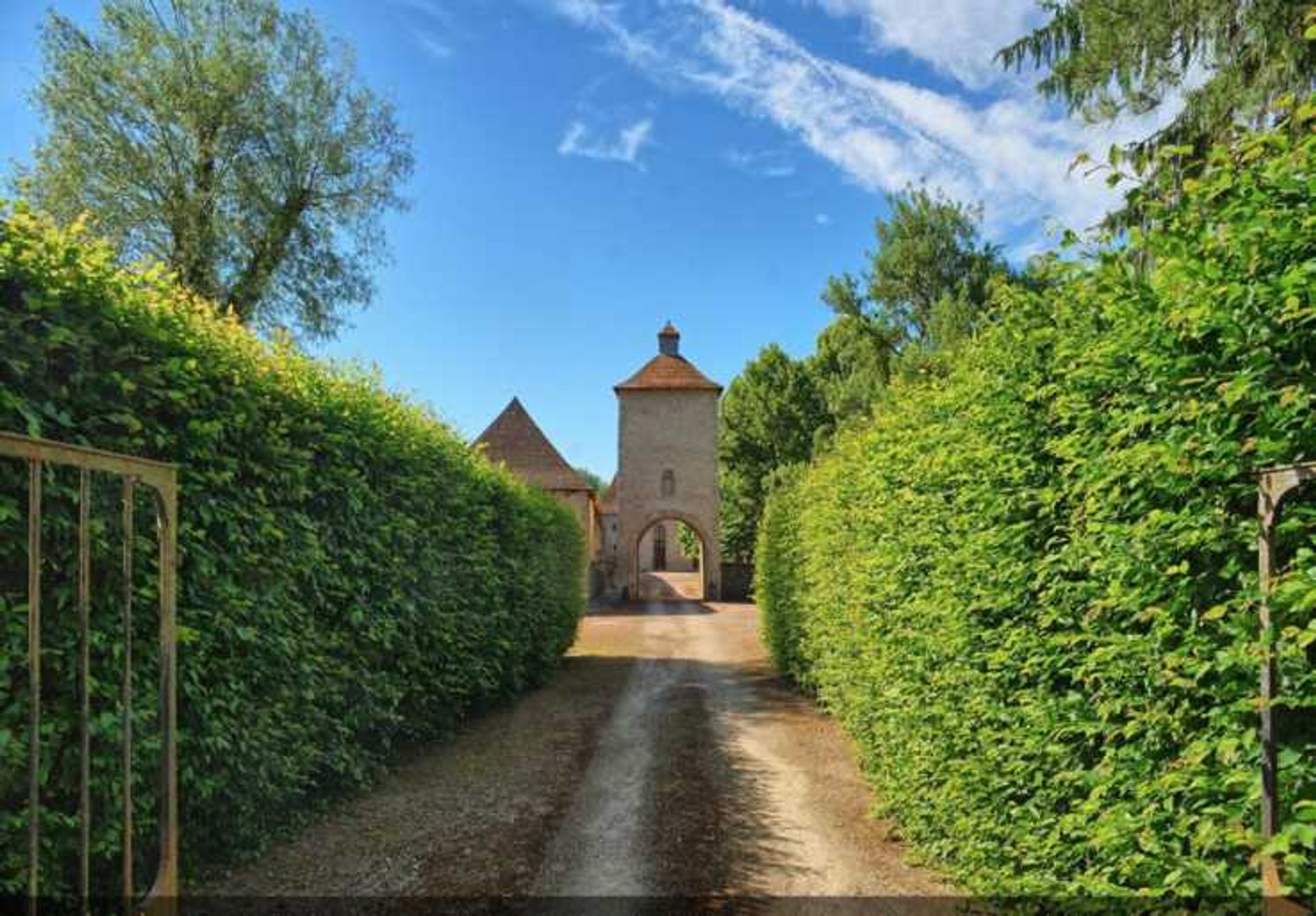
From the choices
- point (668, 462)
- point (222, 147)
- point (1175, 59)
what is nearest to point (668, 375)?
point (668, 462)

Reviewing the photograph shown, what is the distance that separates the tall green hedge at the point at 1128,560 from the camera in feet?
7.22

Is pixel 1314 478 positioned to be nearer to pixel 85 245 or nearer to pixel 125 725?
pixel 125 725

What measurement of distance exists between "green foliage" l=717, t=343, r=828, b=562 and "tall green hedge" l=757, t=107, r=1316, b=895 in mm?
33040

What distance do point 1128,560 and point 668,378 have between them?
29138 mm

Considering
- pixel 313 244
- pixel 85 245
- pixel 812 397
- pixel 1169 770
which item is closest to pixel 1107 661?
pixel 1169 770

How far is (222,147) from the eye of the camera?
17.5 metres

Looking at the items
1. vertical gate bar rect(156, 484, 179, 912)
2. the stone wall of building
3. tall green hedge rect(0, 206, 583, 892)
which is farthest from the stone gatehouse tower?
vertical gate bar rect(156, 484, 179, 912)

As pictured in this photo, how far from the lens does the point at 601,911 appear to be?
14.0 ft

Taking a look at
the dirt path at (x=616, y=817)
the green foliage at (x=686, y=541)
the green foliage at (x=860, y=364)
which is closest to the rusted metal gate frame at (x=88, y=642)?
the dirt path at (x=616, y=817)

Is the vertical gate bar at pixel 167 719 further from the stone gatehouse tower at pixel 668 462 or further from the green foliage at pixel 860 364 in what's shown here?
the stone gatehouse tower at pixel 668 462

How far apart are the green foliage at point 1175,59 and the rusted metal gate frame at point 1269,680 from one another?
33.1 feet

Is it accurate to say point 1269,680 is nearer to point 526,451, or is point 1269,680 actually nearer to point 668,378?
point 668,378

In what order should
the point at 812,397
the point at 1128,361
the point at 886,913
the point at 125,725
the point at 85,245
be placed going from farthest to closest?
the point at 812,397, the point at 886,913, the point at 85,245, the point at 1128,361, the point at 125,725

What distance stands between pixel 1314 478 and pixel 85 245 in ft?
17.7
